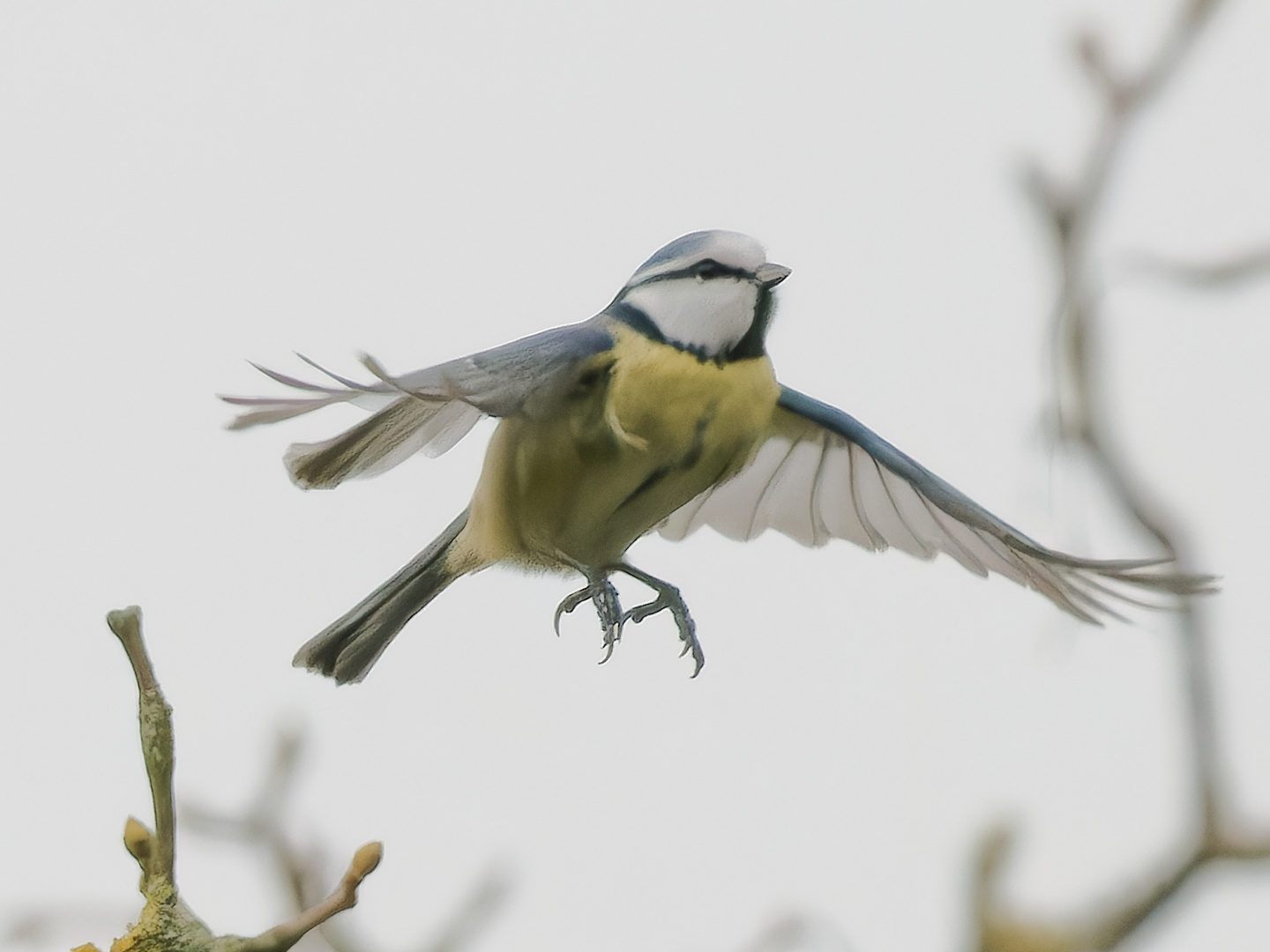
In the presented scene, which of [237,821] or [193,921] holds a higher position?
[193,921]

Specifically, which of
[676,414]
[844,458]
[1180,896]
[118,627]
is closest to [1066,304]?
[676,414]

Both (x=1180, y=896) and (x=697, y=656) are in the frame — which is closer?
(x=1180, y=896)

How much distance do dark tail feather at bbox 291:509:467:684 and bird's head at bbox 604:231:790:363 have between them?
509 mm

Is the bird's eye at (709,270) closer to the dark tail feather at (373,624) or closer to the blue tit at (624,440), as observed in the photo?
the blue tit at (624,440)

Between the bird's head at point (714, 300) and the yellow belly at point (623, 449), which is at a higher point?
the bird's head at point (714, 300)

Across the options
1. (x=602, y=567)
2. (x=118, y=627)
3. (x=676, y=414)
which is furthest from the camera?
(x=602, y=567)

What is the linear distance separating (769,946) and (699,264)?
2.54 feet

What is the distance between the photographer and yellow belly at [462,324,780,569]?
5.84 ft

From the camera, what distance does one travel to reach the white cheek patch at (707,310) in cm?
184

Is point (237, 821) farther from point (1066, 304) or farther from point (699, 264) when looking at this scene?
point (1066, 304)

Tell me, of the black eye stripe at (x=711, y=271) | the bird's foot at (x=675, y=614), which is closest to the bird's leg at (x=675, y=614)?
the bird's foot at (x=675, y=614)

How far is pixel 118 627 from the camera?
3.07 feet

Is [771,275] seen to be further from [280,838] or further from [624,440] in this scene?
[280,838]

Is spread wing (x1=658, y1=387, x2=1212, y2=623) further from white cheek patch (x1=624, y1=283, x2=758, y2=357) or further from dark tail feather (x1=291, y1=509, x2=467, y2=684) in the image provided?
dark tail feather (x1=291, y1=509, x2=467, y2=684)
